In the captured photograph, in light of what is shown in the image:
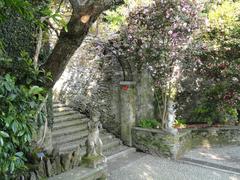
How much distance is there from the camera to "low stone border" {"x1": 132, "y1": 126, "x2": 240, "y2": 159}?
686 cm

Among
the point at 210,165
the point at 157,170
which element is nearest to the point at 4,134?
the point at 157,170

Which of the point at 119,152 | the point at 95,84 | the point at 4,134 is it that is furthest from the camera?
the point at 95,84

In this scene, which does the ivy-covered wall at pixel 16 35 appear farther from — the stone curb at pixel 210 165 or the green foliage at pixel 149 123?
the stone curb at pixel 210 165

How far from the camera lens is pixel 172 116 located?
726 cm

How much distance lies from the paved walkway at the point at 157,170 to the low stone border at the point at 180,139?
267mm

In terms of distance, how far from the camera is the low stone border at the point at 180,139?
6.86 meters

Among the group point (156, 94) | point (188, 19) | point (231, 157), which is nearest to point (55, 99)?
point (156, 94)

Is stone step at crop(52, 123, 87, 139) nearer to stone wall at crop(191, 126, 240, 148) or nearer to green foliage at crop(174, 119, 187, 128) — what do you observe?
green foliage at crop(174, 119, 187, 128)

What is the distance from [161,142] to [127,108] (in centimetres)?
128

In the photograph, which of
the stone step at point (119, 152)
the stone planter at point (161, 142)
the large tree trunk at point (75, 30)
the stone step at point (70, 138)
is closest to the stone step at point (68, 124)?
the stone step at point (70, 138)

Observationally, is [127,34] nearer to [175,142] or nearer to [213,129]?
[175,142]

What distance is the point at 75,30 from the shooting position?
3049mm

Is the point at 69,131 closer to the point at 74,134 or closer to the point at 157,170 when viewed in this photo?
the point at 74,134

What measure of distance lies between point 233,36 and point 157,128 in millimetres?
3223
